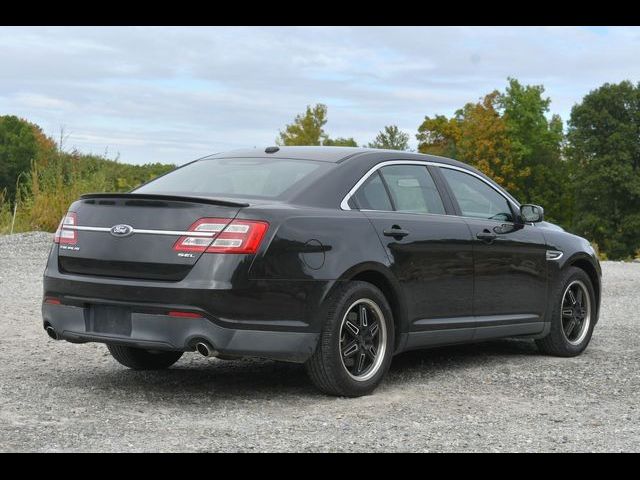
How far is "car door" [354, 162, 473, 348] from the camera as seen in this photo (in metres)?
7.22

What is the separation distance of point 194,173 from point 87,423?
2.27 meters

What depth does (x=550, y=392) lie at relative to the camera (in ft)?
24.2

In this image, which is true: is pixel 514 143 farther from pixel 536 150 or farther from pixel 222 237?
pixel 222 237

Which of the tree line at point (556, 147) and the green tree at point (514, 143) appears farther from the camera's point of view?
the green tree at point (514, 143)

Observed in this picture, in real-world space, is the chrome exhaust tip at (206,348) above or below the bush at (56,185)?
below

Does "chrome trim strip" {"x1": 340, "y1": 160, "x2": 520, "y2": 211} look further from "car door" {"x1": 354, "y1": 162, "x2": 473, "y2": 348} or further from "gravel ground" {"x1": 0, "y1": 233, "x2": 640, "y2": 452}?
"gravel ground" {"x1": 0, "y1": 233, "x2": 640, "y2": 452}

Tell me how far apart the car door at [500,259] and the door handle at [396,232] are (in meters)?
0.95

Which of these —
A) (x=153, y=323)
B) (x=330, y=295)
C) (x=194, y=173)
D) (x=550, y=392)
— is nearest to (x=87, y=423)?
(x=153, y=323)

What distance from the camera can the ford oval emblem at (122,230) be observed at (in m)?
6.47

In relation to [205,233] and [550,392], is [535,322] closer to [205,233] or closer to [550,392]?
[550,392]

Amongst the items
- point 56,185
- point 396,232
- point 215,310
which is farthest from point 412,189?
point 56,185

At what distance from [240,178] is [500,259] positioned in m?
2.31

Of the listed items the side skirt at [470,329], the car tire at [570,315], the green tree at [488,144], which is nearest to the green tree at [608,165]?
the green tree at [488,144]

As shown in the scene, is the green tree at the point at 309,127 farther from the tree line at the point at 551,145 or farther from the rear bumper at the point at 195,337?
the rear bumper at the point at 195,337
